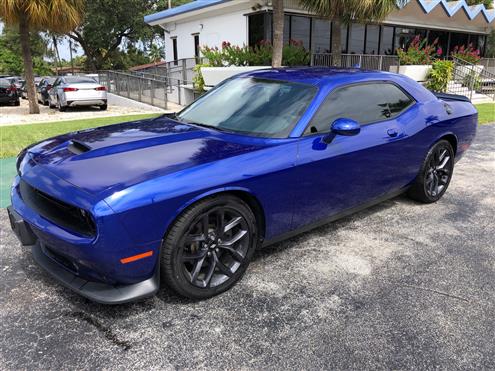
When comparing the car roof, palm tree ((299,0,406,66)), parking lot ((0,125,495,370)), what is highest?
palm tree ((299,0,406,66))

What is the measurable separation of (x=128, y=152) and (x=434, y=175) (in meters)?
3.52

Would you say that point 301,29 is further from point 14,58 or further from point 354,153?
point 14,58

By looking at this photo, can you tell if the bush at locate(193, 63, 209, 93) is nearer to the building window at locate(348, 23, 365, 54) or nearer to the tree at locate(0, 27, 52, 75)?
the building window at locate(348, 23, 365, 54)

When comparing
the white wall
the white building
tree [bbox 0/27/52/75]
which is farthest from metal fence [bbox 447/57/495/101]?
tree [bbox 0/27/52/75]

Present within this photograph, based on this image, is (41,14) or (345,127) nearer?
(345,127)

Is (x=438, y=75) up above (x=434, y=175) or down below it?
above

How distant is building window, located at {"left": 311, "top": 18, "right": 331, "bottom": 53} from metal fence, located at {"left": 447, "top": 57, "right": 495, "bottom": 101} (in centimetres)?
567

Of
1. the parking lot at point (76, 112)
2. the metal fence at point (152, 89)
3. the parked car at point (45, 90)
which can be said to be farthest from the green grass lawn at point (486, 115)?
the parked car at point (45, 90)

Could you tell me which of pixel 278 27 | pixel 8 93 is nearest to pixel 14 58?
pixel 8 93

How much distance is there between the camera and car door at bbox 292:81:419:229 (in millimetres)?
3395

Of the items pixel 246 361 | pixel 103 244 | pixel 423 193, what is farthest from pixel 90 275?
pixel 423 193

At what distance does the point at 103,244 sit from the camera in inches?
94.1

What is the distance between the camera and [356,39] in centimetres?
1961

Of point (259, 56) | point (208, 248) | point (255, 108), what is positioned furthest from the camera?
point (259, 56)
